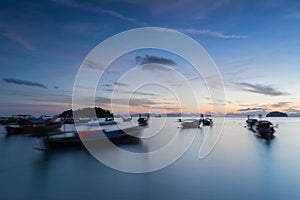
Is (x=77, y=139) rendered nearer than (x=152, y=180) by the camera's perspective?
No

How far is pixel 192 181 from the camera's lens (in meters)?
8.33

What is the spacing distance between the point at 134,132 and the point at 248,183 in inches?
489

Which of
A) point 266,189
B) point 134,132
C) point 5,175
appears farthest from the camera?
point 134,132

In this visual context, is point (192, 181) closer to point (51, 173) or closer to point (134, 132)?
point (51, 173)

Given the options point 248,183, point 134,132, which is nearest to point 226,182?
point 248,183

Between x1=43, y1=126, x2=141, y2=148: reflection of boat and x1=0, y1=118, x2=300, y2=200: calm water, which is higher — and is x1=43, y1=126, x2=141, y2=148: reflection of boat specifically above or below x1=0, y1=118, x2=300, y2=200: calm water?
above

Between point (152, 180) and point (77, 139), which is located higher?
point (77, 139)

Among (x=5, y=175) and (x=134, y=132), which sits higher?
A: (x=134, y=132)

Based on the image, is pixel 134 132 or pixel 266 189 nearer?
pixel 266 189

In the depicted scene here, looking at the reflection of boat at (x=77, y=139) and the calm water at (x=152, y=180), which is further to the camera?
the reflection of boat at (x=77, y=139)

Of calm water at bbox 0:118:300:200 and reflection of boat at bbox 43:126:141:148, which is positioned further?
reflection of boat at bbox 43:126:141:148

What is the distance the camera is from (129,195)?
6.94 metres

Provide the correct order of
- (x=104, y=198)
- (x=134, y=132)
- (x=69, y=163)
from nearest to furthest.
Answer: (x=104, y=198) → (x=69, y=163) → (x=134, y=132)

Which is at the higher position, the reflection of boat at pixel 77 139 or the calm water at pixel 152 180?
the reflection of boat at pixel 77 139
